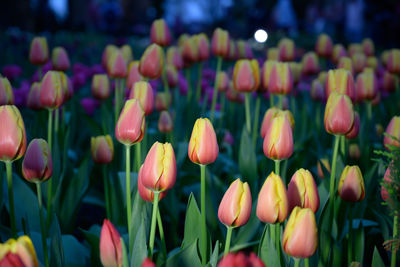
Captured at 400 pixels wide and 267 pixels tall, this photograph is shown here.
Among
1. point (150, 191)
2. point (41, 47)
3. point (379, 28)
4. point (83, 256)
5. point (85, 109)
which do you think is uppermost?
point (379, 28)

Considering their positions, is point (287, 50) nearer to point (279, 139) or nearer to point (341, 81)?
point (341, 81)

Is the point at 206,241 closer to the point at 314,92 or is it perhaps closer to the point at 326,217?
the point at 326,217

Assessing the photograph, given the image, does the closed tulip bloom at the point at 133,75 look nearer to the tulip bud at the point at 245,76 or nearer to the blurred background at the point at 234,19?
the tulip bud at the point at 245,76

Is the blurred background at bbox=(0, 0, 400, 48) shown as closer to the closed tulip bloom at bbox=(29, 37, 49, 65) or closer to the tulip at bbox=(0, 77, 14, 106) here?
the closed tulip bloom at bbox=(29, 37, 49, 65)

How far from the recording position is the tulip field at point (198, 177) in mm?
1021

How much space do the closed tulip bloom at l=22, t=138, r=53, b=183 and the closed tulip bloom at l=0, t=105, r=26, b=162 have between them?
0.30ft

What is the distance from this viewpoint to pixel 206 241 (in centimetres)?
122

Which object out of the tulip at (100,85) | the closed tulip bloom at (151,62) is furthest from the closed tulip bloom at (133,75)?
the tulip at (100,85)

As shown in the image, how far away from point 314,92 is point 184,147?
2.71 ft

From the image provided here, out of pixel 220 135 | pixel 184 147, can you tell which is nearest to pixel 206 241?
pixel 184 147

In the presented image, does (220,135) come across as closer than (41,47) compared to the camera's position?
No

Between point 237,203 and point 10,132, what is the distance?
0.49 meters

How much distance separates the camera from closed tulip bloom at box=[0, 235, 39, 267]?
2.26 feet

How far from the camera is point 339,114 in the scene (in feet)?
4.24
